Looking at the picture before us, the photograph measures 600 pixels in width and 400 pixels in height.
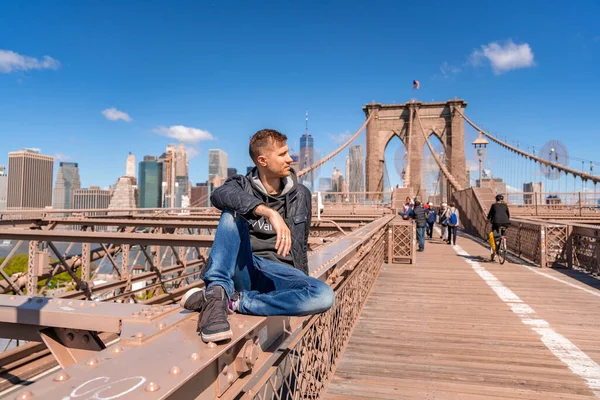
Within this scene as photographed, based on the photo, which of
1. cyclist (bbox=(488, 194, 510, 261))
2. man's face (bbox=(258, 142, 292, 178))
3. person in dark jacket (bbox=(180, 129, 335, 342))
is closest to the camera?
person in dark jacket (bbox=(180, 129, 335, 342))

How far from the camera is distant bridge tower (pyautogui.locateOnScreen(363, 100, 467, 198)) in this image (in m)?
45.2

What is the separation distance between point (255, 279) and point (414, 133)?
47100 mm

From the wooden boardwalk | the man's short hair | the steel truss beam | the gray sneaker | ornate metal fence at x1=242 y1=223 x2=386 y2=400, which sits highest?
the man's short hair

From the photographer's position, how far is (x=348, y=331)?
13.5 ft

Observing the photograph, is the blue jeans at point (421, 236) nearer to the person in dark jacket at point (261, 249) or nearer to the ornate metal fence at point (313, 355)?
the ornate metal fence at point (313, 355)

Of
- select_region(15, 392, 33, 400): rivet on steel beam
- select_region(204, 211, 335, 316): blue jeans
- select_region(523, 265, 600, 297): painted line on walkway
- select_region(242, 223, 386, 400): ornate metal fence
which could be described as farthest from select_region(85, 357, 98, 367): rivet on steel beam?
select_region(523, 265, 600, 297): painted line on walkway

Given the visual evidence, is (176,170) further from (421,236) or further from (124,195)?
(421,236)

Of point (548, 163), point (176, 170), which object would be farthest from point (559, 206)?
point (176, 170)

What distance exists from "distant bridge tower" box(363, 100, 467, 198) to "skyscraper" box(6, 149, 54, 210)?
85.3 m

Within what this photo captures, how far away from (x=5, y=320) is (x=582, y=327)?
5.63 m

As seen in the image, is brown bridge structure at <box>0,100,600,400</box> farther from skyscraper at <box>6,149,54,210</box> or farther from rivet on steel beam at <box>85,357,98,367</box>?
skyscraper at <box>6,149,54,210</box>

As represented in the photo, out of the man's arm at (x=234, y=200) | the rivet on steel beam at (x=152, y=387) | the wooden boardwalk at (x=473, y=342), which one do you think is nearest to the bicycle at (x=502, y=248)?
the wooden boardwalk at (x=473, y=342)

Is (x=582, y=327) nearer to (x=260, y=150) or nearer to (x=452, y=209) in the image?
(x=260, y=150)

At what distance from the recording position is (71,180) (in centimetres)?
17650
